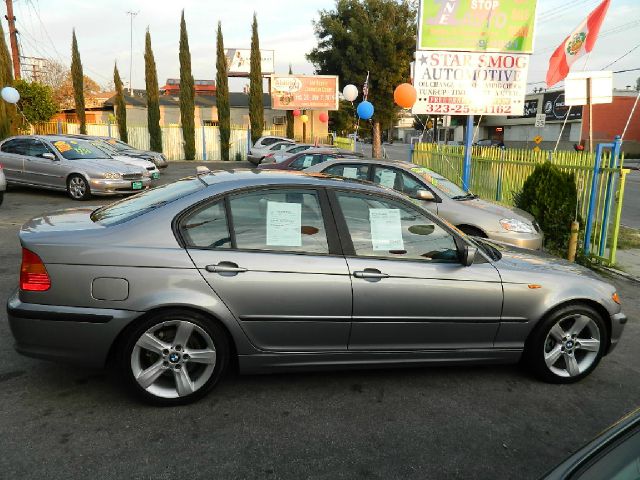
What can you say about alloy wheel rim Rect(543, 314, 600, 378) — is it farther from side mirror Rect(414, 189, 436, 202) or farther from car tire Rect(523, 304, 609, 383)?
side mirror Rect(414, 189, 436, 202)

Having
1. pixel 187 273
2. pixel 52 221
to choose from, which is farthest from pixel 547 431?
pixel 52 221

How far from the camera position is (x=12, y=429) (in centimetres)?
292

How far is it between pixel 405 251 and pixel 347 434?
125 cm

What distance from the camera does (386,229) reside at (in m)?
3.48

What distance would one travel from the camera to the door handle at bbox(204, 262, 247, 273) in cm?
311

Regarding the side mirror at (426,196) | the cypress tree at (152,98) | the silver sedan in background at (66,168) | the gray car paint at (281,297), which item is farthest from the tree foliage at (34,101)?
the gray car paint at (281,297)

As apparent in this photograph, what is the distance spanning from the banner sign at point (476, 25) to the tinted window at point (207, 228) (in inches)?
340

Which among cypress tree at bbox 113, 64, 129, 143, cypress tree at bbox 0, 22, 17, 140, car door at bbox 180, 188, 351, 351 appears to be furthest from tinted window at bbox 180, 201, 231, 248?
cypress tree at bbox 113, 64, 129, 143

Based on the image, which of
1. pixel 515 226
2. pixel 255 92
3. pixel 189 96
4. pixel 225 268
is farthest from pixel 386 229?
pixel 255 92

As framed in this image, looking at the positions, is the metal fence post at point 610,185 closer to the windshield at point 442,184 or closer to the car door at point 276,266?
the windshield at point 442,184

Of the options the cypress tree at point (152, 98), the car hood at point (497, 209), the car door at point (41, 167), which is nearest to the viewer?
the car hood at point (497, 209)

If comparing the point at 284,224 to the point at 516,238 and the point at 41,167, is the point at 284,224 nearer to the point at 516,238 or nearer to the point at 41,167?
the point at 516,238

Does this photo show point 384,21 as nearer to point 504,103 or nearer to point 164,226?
point 504,103

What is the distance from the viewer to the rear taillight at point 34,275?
3.01 m
